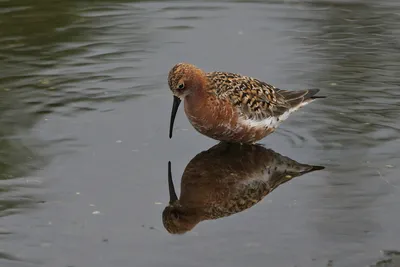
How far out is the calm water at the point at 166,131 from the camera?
778 cm

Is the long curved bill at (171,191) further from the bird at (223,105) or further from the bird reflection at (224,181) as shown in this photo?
the bird at (223,105)

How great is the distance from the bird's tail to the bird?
0.23 metres

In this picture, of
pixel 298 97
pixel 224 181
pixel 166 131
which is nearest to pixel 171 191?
pixel 224 181

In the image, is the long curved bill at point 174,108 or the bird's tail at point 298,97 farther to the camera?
the bird's tail at point 298,97

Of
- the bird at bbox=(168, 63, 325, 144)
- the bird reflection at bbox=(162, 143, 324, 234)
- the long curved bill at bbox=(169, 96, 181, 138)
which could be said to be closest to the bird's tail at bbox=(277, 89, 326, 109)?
the bird at bbox=(168, 63, 325, 144)

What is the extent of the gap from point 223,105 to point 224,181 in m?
0.94

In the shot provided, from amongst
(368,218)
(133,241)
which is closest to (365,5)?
(368,218)

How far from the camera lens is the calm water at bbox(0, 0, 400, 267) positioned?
7.78m

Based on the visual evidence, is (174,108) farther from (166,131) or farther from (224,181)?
(224,181)

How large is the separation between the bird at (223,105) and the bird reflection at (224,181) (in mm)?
220

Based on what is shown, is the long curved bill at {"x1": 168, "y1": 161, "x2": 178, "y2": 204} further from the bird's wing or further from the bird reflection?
the bird's wing

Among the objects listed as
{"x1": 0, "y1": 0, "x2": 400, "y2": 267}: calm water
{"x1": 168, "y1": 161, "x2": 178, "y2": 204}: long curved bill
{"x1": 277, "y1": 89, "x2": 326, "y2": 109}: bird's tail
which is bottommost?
{"x1": 168, "y1": 161, "x2": 178, "y2": 204}: long curved bill

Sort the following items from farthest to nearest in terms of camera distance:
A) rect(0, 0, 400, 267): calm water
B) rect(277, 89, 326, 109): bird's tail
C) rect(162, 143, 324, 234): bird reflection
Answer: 1. rect(277, 89, 326, 109): bird's tail
2. rect(162, 143, 324, 234): bird reflection
3. rect(0, 0, 400, 267): calm water

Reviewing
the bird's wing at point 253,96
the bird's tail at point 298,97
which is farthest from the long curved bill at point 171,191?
the bird's tail at point 298,97
